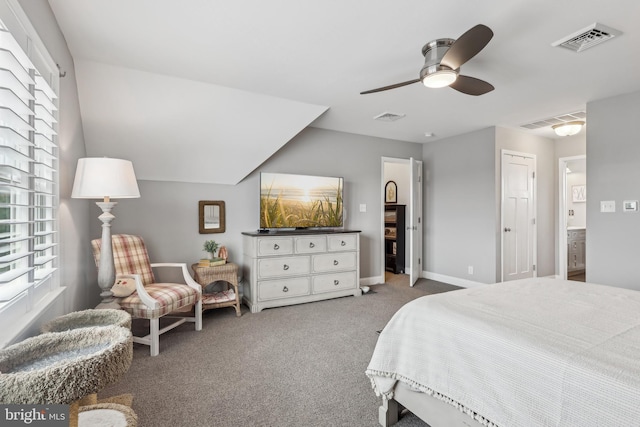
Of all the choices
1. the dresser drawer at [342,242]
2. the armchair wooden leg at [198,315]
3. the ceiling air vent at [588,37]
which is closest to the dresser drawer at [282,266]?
the dresser drawer at [342,242]

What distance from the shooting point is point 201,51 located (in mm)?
2439

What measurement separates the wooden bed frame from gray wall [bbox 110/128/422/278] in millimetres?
2806

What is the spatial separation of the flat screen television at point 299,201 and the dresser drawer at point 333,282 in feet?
2.38

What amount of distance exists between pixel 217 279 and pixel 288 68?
2.26 metres

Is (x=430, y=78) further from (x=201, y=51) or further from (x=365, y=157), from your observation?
(x=365, y=157)

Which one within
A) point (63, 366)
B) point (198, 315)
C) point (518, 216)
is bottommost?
point (198, 315)

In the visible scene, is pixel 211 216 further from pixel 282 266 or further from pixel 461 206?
pixel 461 206

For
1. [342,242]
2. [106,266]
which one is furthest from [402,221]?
[106,266]

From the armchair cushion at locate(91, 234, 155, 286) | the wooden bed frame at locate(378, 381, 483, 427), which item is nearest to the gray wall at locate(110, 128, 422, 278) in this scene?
the armchair cushion at locate(91, 234, 155, 286)

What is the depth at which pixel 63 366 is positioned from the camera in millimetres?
958

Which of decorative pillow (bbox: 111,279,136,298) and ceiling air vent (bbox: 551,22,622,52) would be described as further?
decorative pillow (bbox: 111,279,136,298)

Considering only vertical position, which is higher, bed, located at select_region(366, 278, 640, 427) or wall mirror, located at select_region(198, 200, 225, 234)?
wall mirror, located at select_region(198, 200, 225, 234)

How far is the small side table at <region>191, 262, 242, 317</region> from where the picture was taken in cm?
339

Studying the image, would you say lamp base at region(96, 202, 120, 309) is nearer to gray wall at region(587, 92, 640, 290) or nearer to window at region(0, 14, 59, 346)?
window at region(0, 14, 59, 346)
